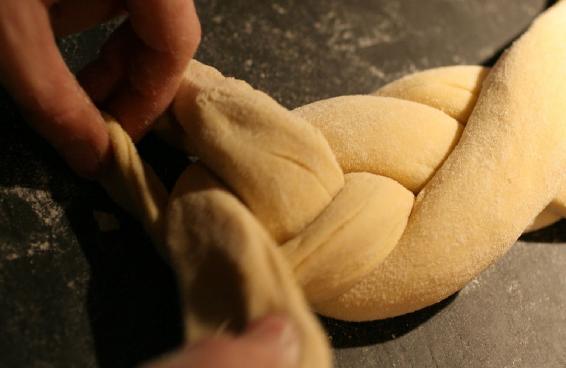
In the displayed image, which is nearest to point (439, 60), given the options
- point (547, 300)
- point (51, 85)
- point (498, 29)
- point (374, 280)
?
point (498, 29)

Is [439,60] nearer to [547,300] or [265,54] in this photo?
[265,54]

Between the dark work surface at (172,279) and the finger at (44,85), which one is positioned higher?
the finger at (44,85)

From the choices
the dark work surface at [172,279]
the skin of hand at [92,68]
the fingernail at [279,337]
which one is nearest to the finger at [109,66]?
the skin of hand at [92,68]

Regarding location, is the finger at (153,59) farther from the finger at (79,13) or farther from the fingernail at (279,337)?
the fingernail at (279,337)

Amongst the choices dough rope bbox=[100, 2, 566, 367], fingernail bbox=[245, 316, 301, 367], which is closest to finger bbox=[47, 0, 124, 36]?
dough rope bbox=[100, 2, 566, 367]

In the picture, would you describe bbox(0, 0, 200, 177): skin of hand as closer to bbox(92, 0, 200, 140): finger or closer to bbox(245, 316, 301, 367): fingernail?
→ bbox(92, 0, 200, 140): finger

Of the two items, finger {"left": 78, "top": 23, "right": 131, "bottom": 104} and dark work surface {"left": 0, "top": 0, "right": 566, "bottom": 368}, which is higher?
finger {"left": 78, "top": 23, "right": 131, "bottom": 104}

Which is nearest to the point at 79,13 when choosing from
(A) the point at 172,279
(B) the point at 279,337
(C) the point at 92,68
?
(C) the point at 92,68
